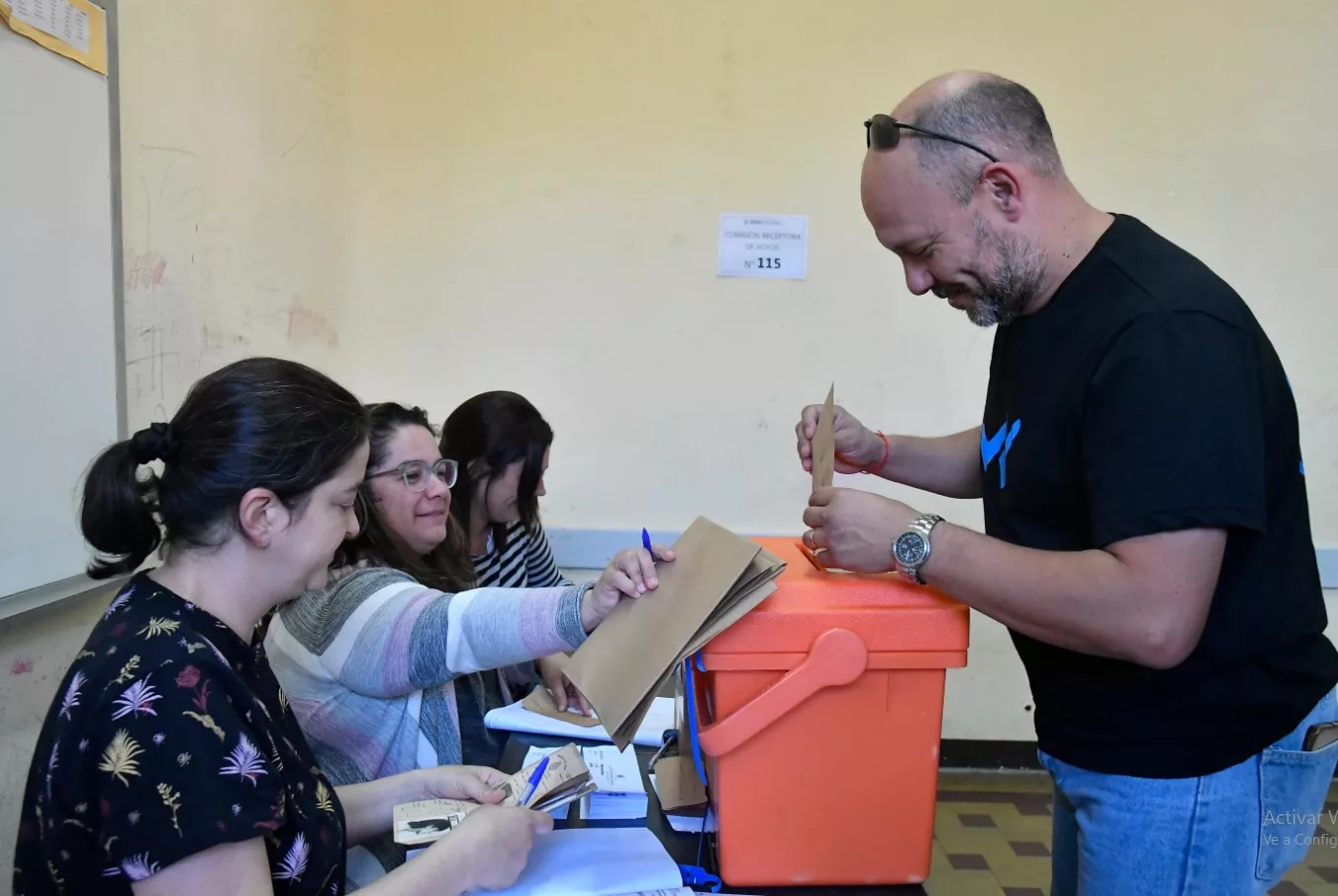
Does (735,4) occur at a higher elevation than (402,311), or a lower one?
higher

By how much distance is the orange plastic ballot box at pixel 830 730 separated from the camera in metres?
0.90

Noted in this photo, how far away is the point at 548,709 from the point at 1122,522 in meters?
1.03

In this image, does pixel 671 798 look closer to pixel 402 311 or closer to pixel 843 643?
pixel 843 643

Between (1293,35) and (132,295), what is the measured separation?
124 inches

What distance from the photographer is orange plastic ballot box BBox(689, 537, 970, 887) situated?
0.90 metres

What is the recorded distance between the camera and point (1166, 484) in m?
0.82

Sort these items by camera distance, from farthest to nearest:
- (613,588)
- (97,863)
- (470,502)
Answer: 1. (470,502)
2. (613,588)
3. (97,863)

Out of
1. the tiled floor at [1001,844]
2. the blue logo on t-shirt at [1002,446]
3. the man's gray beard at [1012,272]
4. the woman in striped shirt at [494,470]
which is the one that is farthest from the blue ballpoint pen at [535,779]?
the tiled floor at [1001,844]

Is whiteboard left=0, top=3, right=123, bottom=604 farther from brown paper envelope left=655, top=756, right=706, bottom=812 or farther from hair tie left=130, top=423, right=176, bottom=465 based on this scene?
brown paper envelope left=655, top=756, right=706, bottom=812

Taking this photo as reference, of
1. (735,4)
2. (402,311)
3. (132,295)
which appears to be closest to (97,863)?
(132,295)

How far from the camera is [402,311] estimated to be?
267 cm

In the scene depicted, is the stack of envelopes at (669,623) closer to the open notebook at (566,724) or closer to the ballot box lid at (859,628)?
the ballot box lid at (859,628)

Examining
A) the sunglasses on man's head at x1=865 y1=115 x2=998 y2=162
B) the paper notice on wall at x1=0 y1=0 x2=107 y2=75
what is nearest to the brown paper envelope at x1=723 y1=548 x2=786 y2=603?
the sunglasses on man's head at x1=865 y1=115 x2=998 y2=162

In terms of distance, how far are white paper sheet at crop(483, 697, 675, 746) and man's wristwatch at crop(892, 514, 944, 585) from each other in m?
0.60
